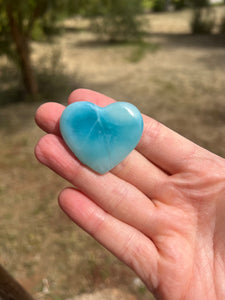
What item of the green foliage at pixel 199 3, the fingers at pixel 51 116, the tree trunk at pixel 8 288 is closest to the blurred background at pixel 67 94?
the tree trunk at pixel 8 288

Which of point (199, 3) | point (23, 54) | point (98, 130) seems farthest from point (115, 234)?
point (199, 3)

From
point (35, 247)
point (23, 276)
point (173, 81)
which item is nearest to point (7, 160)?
point (35, 247)

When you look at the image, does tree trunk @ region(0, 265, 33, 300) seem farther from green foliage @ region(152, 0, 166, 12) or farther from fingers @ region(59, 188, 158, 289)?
green foliage @ region(152, 0, 166, 12)

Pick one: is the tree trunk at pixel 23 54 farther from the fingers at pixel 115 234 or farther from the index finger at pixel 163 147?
the fingers at pixel 115 234

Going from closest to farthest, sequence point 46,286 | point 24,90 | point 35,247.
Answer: point 46,286
point 35,247
point 24,90

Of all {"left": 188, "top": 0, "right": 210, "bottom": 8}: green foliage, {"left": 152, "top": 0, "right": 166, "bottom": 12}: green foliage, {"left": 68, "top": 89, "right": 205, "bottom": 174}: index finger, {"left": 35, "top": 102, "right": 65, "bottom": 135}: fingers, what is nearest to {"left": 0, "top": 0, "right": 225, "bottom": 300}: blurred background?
{"left": 68, "top": 89, "right": 205, "bottom": 174}: index finger

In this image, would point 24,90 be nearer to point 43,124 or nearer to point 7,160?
point 7,160
